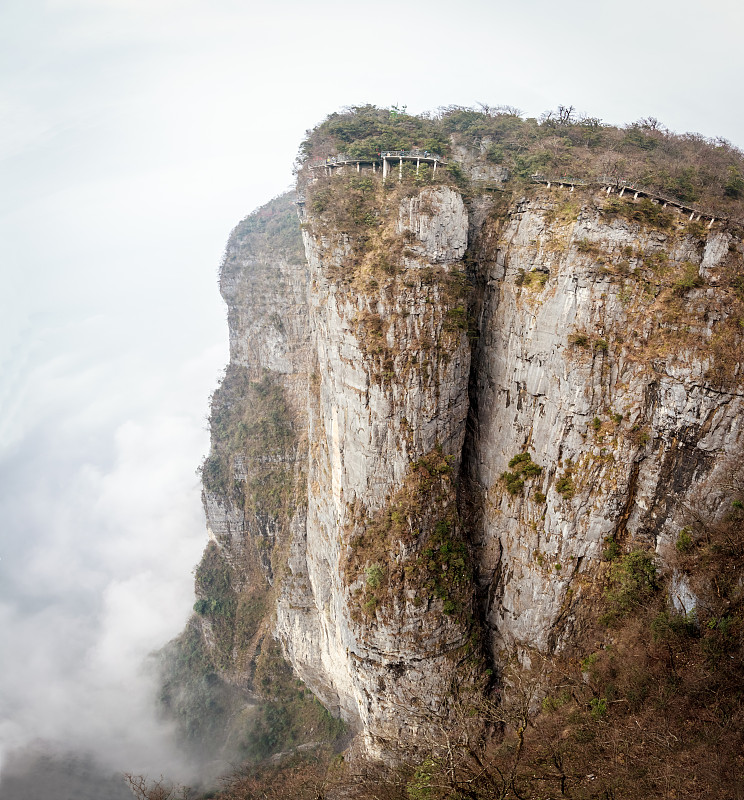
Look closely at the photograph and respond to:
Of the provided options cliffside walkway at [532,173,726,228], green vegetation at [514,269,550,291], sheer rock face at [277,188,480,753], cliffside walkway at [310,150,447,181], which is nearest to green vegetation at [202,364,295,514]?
sheer rock face at [277,188,480,753]

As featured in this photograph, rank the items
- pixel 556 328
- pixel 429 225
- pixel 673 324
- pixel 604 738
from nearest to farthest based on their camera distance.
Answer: pixel 604 738
pixel 673 324
pixel 556 328
pixel 429 225

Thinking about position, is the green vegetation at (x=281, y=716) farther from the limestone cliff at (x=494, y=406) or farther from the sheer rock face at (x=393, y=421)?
the sheer rock face at (x=393, y=421)

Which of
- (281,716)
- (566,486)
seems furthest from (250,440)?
(566,486)

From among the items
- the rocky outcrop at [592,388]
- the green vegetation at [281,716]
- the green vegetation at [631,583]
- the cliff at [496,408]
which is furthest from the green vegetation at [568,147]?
the green vegetation at [281,716]

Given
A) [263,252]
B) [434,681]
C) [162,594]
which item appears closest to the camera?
[434,681]

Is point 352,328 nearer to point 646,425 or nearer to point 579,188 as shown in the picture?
point 579,188

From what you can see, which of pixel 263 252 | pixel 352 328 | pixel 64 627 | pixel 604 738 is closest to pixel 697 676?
pixel 604 738
